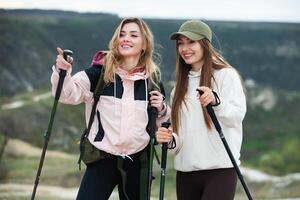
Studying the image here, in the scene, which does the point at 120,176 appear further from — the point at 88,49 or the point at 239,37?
the point at 239,37

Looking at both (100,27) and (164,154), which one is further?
(100,27)

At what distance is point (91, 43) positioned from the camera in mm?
10688

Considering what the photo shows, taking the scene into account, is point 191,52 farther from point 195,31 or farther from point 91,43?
point 91,43

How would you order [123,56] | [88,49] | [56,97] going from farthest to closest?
[88,49]
[123,56]
[56,97]

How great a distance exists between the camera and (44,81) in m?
10.6

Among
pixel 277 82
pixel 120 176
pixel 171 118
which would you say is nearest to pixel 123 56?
pixel 171 118

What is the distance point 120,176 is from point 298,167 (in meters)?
7.92

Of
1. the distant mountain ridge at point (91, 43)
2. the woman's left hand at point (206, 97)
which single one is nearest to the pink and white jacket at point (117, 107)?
the woman's left hand at point (206, 97)

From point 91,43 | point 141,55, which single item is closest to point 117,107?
point 141,55

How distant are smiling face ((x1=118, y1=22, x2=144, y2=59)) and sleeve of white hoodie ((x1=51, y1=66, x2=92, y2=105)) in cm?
28

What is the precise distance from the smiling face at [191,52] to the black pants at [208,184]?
2.05 ft

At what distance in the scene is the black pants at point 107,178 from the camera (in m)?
3.56

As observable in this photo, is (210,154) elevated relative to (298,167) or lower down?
elevated

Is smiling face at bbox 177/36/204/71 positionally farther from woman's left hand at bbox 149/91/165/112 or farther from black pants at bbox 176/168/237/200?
black pants at bbox 176/168/237/200
